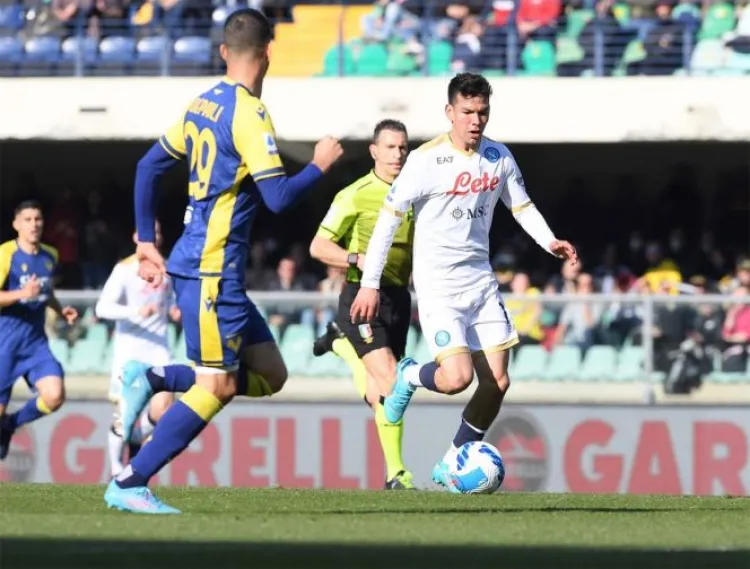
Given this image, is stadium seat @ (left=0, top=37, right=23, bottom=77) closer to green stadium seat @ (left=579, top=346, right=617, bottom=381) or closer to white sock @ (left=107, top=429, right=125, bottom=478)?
white sock @ (left=107, top=429, right=125, bottom=478)

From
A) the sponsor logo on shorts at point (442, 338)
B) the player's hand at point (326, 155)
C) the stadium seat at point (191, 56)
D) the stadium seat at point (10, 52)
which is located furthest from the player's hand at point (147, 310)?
the stadium seat at point (10, 52)

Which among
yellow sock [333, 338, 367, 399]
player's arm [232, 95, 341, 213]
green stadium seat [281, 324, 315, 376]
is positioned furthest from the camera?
green stadium seat [281, 324, 315, 376]

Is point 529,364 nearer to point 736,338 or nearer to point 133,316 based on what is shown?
point 736,338

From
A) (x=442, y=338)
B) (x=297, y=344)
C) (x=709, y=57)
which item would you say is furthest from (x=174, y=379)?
(x=709, y=57)

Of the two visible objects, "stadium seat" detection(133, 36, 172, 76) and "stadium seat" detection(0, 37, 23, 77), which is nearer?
"stadium seat" detection(133, 36, 172, 76)

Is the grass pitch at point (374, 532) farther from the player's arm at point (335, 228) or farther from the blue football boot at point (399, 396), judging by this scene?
the player's arm at point (335, 228)

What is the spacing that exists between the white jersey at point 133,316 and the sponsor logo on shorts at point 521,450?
11.4 ft

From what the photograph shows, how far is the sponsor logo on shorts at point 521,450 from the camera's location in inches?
629

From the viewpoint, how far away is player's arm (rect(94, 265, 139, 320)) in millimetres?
13922

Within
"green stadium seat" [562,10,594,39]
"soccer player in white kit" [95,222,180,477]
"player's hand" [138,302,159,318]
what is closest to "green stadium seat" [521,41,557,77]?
"green stadium seat" [562,10,594,39]

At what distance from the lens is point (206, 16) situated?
21.2 meters

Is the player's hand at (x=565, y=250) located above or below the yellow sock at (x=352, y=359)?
above

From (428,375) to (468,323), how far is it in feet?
1.23

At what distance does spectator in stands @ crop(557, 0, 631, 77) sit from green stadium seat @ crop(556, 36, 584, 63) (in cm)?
5
